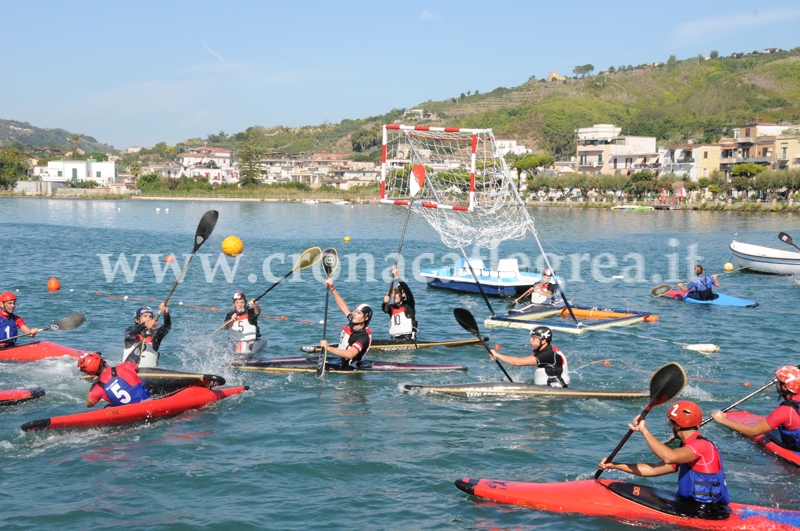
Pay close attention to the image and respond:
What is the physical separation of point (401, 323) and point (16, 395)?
748cm

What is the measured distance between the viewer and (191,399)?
11.5 m

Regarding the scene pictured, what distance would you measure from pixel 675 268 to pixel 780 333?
16.7 metres

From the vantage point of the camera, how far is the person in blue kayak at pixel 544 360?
1155 centimetres

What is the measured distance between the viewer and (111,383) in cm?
1052

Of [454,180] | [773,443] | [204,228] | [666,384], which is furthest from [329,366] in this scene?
[454,180]

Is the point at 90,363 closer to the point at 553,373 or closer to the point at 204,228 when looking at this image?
the point at 204,228

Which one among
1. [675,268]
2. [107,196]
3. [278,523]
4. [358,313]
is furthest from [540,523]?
[107,196]

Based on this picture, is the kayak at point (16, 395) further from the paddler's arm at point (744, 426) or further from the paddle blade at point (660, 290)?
the paddle blade at point (660, 290)

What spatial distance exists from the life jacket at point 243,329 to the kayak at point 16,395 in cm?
409

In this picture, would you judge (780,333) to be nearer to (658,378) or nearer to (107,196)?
(658,378)

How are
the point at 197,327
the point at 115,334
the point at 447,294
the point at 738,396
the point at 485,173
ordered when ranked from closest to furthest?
the point at 738,396
the point at 115,334
the point at 197,327
the point at 485,173
the point at 447,294

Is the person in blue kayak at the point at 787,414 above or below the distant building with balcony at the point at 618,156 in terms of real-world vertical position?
below

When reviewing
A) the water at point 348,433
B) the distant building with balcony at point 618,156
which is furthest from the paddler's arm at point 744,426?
the distant building with balcony at point 618,156

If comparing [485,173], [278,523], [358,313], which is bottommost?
[278,523]
